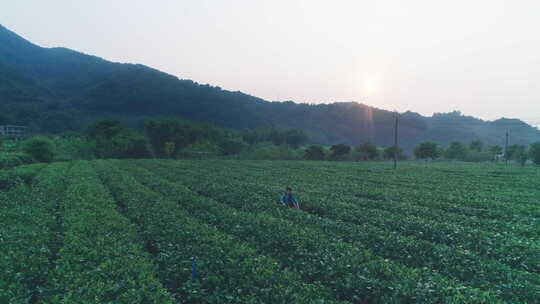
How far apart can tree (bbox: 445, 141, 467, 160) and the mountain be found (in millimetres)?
43278

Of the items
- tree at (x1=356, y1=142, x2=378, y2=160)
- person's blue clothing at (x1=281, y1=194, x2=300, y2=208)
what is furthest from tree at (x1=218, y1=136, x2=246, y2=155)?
person's blue clothing at (x1=281, y1=194, x2=300, y2=208)

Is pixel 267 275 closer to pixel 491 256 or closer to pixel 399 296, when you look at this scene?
pixel 399 296

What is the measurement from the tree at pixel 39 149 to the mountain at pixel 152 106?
53392 millimetres

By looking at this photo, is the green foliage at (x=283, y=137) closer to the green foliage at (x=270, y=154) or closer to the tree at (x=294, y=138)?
the tree at (x=294, y=138)

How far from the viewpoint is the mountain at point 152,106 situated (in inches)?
4208

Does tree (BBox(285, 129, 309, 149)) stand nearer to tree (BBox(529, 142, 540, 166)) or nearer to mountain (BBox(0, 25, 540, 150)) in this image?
mountain (BBox(0, 25, 540, 150))

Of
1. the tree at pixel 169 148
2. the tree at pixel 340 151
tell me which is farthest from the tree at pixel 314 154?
the tree at pixel 169 148

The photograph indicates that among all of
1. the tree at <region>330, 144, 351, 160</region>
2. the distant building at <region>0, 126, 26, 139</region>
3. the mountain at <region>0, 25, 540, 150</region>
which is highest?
the mountain at <region>0, 25, 540, 150</region>

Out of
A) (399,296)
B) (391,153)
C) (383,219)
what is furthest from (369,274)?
(391,153)

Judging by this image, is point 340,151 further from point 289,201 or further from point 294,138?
point 289,201

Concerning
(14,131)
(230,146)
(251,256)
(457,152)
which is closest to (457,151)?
(457,152)

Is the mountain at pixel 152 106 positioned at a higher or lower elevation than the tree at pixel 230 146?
higher

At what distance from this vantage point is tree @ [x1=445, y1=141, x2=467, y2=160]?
90.8m

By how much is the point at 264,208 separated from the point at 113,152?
67.6m
